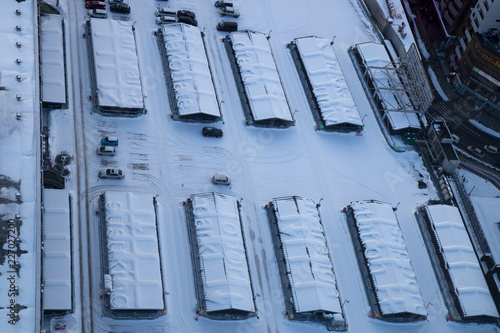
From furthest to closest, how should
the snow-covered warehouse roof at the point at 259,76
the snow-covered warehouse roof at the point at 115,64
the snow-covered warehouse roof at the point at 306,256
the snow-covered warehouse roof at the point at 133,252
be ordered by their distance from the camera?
the snow-covered warehouse roof at the point at 259,76 → the snow-covered warehouse roof at the point at 115,64 → the snow-covered warehouse roof at the point at 306,256 → the snow-covered warehouse roof at the point at 133,252

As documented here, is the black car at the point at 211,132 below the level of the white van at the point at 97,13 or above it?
below

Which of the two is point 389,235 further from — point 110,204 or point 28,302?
point 28,302

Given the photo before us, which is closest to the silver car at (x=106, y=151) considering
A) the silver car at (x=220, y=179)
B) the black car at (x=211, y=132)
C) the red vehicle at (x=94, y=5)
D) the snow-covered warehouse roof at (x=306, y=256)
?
the black car at (x=211, y=132)

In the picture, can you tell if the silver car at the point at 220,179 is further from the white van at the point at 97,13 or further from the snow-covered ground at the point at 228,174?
the white van at the point at 97,13

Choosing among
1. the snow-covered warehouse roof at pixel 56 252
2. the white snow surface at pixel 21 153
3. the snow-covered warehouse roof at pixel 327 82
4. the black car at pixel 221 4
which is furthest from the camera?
the black car at pixel 221 4

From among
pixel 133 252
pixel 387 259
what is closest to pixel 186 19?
pixel 133 252

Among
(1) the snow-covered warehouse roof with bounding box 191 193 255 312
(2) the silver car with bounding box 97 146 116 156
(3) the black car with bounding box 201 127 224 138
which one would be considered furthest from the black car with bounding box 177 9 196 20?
(1) the snow-covered warehouse roof with bounding box 191 193 255 312

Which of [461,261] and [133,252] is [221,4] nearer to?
[133,252]

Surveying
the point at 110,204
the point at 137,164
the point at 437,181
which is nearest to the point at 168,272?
the point at 110,204
